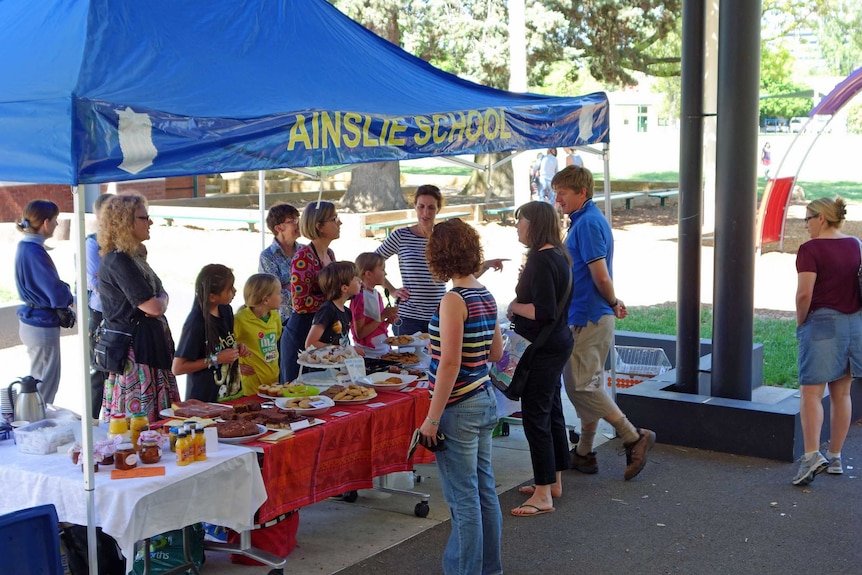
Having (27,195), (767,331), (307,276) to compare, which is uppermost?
(27,195)

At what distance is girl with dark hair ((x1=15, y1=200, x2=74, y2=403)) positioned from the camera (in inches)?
253

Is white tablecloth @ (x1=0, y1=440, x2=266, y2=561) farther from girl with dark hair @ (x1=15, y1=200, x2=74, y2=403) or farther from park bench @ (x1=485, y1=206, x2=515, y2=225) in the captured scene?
park bench @ (x1=485, y1=206, x2=515, y2=225)

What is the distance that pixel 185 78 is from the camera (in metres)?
4.79

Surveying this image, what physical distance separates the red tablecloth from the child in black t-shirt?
0.58 meters

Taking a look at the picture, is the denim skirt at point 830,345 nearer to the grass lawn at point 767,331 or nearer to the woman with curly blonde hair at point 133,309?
the grass lawn at point 767,331

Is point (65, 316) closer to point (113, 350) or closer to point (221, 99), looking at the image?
point (113, 350)

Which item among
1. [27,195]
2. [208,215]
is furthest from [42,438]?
[208,215]

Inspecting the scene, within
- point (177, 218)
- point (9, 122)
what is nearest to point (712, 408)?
point (9, 122)

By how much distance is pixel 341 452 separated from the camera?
493cm

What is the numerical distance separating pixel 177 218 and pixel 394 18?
6.15 m

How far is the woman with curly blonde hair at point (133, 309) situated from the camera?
4.98m

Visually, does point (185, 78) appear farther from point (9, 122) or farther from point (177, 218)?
point (177, 218)

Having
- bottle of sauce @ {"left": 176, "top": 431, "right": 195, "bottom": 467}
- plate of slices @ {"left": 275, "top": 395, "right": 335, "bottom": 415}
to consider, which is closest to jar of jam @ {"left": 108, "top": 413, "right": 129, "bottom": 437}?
bottle of sauce @ {"left": 176, "top": 431, "right": 195, "bottom": 467}

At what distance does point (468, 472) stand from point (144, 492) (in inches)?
53.5
